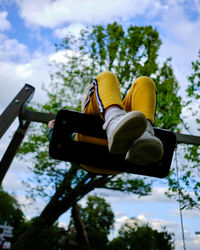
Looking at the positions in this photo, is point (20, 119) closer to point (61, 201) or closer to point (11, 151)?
point (11, 151)

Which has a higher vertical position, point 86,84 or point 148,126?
point 86,84

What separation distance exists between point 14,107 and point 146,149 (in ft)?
7.15

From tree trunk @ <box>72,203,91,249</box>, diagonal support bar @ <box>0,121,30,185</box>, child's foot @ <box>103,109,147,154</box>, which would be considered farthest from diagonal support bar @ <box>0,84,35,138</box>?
tree trunk @ <box>72,203,91,249</box>

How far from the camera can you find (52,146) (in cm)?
168

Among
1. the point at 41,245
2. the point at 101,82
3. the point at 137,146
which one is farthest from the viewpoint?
the point at 41,245

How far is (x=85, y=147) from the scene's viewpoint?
5.58 feet

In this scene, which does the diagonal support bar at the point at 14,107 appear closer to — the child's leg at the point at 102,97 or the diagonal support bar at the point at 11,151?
the diagonal support bar at the point at 11,151

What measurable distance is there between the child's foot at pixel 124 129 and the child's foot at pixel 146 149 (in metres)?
0.03

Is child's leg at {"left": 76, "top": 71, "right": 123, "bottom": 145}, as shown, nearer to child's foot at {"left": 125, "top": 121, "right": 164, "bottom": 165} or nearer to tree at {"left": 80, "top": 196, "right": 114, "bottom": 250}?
child's foot at {"left": 125, "top": 121, "right": 164, "bottom": 165}

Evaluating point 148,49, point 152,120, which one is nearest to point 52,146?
point 152,120

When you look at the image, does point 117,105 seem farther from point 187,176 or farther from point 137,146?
point 187,176

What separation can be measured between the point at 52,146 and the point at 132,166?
531 mm

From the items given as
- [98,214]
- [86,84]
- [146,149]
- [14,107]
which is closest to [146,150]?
[146,149]

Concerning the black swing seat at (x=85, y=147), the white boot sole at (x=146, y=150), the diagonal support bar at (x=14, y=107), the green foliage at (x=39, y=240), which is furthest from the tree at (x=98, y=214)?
the white boot sole at (x=146, y=150)
